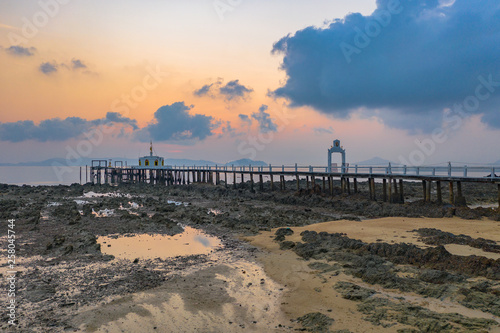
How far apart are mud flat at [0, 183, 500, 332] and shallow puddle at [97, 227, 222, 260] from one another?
0.23ft

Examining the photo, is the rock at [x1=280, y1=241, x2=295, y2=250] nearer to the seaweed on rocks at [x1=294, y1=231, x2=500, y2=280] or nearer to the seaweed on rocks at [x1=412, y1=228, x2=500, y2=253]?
the seaweed on rocks at [x1=294, y1=231, x2=500, y2=280]

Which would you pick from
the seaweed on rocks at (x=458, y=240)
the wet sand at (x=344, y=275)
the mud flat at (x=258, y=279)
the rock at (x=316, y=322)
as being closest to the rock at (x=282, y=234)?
the mud flat at (x=258, y=279)

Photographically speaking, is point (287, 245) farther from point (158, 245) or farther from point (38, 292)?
point (38, 292)

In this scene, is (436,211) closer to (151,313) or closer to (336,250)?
(336,250)

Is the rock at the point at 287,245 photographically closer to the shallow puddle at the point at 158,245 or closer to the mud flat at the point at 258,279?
the mud flat at the point at 258,279

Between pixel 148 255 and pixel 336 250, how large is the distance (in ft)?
21.6

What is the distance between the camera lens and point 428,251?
978 centimetres

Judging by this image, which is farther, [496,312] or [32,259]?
[32,259]

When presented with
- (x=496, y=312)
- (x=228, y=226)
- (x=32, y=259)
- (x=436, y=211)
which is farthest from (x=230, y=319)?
(x=436, y=211)

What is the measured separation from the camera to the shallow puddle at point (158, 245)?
11898 mm

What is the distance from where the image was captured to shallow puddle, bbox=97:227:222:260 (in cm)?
1190

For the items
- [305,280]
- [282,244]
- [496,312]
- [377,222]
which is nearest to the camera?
[496,312]

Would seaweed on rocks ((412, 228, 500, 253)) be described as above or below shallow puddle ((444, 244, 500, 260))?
above

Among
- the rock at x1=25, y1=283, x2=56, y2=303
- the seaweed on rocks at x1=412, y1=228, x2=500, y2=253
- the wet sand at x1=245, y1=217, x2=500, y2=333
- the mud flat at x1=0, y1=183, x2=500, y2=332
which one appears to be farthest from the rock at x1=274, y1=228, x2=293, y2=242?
the rock at x1=25, y1=283, x2=56, y2=303
